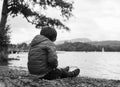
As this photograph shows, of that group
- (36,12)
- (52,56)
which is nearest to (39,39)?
(52,56)

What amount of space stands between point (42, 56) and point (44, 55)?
0.05 meters

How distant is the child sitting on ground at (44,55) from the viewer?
6.66 m

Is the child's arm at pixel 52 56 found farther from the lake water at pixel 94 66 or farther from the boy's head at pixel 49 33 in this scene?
the lake water at pixel 94 66

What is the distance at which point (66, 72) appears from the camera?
24.7 feet

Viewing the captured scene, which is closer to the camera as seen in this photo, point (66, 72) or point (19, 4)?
point (66, 72)

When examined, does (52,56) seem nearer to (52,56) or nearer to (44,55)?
(52,56)

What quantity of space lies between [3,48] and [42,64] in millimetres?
18338

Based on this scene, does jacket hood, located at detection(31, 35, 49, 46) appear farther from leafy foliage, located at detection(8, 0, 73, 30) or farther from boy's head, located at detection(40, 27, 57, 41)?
leafy foliage, located at detection(8, 0, 73, 30)

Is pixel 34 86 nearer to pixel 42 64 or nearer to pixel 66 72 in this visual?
pixel 42 64

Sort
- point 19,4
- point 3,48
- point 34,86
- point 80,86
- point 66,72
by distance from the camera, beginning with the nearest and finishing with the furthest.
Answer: point 34,86, point 80,86, point 66,72, point 19,4, point 3,48

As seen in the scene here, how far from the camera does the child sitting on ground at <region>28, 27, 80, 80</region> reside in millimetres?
6656

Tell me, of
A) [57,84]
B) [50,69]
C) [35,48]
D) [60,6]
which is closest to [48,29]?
[35,48]

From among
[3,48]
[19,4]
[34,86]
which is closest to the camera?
[34,86]

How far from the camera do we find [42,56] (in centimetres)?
673
